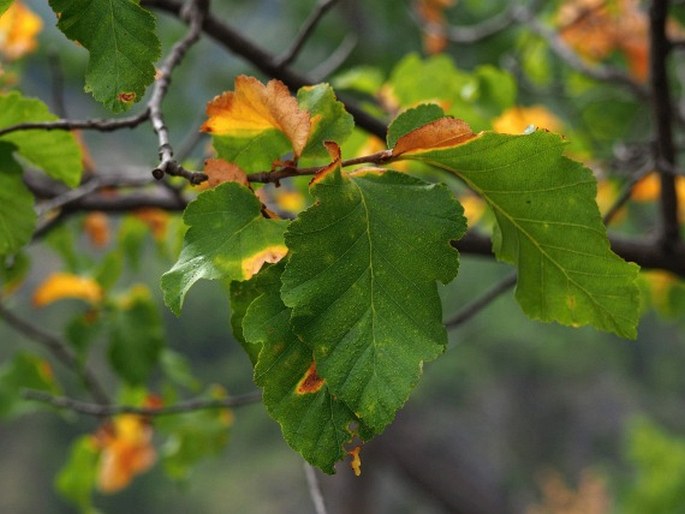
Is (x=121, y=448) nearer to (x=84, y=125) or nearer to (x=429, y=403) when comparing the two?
(x=84, y=125)

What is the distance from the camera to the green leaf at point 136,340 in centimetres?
84

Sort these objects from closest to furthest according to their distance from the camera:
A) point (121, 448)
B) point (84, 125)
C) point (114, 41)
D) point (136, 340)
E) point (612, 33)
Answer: point (114, 41)
point (84, 125)
point (136, 340)
point (121, 448)
point (612, 33)

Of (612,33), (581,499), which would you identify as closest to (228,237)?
(612,33)

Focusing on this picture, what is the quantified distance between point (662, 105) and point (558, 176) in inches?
17.0

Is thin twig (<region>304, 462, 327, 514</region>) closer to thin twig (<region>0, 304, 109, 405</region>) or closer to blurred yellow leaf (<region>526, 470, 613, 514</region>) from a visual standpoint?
thin twig (<region>0, 304, 109, 405</region>)

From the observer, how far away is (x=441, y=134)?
10.6 inches

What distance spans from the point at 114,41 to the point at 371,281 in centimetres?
11

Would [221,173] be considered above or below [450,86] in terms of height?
above

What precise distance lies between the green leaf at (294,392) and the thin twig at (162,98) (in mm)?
54

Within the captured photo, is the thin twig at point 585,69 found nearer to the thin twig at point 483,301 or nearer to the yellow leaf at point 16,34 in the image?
the thin twig at point 483,301

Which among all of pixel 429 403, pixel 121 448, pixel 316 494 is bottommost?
→ pixel 429 403

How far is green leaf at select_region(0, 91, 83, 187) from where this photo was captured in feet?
1.25

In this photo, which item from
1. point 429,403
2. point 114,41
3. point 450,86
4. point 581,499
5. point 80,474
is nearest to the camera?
point 114,41

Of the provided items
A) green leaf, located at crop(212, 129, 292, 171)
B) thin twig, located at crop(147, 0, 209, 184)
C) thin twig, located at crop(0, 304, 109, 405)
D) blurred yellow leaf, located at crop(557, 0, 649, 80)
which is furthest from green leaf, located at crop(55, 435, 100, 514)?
blurred yellow leaf, located at crop(557, 0, 649, 80)
